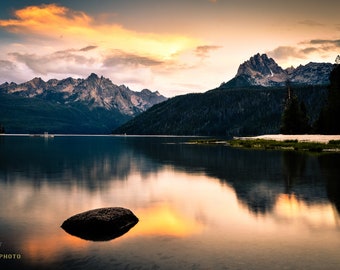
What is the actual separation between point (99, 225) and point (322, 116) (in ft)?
376

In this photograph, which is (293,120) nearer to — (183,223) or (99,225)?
(183,223)

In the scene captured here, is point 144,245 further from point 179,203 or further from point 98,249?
point 179,203

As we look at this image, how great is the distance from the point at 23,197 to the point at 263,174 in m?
27.8

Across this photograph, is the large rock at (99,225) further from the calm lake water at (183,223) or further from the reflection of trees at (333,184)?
the reflection of trees at (333,184)

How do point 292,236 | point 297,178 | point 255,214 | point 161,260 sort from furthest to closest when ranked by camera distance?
point 297,178, point 255,214, point 292,236, point 161,260

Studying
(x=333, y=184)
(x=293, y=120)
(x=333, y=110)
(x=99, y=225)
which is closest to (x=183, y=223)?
(x=99, y=225)

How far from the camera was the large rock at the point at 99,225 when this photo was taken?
19.2 meters

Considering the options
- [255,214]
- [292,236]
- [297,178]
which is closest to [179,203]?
[255,214]

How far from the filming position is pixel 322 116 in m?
121

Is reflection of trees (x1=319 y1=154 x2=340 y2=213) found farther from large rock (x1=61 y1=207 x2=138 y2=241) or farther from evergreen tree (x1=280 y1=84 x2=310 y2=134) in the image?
evergreen tree (x1=280 y1=84 x2=310 y2=134)

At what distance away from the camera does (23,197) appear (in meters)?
30.2

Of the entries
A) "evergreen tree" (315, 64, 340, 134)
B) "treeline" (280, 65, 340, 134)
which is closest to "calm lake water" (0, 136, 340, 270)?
"evergreen tree" (315, 64, 340, 134)

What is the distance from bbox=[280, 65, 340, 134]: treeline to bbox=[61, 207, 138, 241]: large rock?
96.6 metres

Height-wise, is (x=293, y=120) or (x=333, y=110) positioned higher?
(x=333, y=110)
